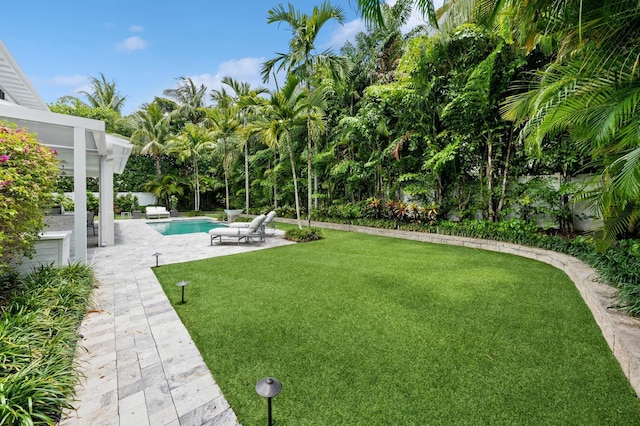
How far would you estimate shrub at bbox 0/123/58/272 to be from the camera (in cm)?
314

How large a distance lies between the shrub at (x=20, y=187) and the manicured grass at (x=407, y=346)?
201 cm

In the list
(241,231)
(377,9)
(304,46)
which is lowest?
(241,231)

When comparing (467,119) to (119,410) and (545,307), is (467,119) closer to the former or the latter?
(545,307)

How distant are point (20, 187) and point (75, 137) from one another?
2610 mm

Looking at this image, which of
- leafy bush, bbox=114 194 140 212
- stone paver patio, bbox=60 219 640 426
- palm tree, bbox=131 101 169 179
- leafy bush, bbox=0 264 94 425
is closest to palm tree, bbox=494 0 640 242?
stone paver patio, bbox=60 219 640 426

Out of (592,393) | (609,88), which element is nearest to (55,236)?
(592,393)

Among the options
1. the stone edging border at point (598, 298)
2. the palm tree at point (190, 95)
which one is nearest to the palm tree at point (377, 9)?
the stone edging border at point (598, 298)

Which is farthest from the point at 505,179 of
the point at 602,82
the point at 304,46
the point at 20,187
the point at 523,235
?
the point at 20,187

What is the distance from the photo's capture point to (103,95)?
28875 mm

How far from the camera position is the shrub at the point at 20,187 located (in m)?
3.14

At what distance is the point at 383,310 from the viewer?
4023 mm

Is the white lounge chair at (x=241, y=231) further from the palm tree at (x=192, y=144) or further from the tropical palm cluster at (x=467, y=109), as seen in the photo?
the palm tree at (x=192, y=144)

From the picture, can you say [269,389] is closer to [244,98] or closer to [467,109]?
[467,109]

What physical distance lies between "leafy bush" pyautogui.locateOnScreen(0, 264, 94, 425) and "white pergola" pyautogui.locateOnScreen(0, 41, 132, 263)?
5.08 feet
